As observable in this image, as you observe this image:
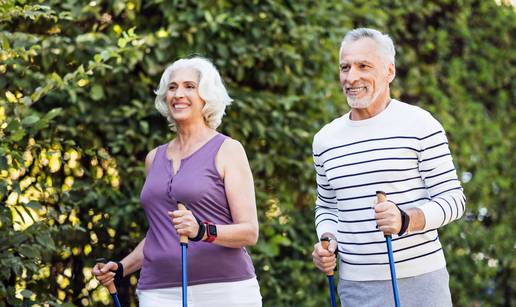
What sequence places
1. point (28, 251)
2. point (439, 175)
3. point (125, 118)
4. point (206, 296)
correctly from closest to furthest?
point (439, 175) < point (206, 296) < point (28, 251) < point (125, 118)

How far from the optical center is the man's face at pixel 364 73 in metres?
3.43

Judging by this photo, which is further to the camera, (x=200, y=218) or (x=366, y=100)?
(x=200, y=218)

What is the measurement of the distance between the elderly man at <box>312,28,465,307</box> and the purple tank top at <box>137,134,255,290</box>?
338 mm

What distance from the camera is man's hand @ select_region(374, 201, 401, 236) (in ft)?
10.3

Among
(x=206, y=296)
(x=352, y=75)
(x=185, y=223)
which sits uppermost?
(x=352, y=75)

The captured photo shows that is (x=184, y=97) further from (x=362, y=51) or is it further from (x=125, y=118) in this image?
(x=125, y=118)

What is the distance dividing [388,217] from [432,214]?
178 mm

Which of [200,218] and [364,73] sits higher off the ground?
[364,73]

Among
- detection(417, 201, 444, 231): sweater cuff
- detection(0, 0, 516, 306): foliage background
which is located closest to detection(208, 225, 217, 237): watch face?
detection(417, 201, 444, 231): sweater cuff

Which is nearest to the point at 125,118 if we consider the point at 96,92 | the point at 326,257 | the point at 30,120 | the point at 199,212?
the point at 96,92

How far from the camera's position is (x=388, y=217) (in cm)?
314

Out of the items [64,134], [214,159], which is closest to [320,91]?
[64,134]

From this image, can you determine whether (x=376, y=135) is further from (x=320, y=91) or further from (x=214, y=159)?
(x=320, y=91)

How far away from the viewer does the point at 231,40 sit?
5098mm
